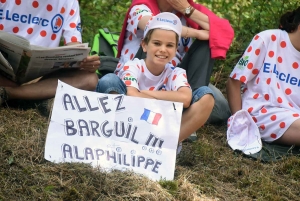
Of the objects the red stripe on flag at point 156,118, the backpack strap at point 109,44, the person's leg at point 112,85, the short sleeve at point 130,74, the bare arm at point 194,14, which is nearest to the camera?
the red stripe on flag at point 156,118

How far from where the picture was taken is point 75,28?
4840 mm

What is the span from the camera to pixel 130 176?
3814 millimetres

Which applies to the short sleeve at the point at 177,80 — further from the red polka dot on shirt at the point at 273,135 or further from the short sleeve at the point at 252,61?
the red polka dot on shirt at the point at 273,135

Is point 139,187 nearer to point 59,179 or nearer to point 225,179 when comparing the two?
point 59,179

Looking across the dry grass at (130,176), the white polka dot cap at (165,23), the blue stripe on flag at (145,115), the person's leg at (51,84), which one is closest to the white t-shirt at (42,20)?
the person's leg at (51,84)

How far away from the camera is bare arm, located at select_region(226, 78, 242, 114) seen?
4.98m

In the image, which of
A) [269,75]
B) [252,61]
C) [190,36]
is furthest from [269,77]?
[190,36]

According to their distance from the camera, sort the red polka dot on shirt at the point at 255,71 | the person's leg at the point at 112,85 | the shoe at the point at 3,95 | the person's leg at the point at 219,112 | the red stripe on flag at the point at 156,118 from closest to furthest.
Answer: the red stripe on flag at the point at 156,118
the person's leg at the point at 112,85
the shoe at the point at 3,95
the red polka dot on shirt at the point at 255,71
the person's leg at the point at 219,112

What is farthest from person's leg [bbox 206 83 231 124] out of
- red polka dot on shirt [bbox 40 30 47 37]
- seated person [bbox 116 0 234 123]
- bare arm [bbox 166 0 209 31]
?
red polka dot on shirt [bbox 40 30 47 37]

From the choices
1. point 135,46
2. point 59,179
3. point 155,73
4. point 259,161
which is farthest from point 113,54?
point 59,179

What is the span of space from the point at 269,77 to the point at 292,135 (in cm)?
47

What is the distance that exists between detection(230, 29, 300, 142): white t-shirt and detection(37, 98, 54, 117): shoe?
1.35m

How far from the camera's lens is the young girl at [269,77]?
191 inches

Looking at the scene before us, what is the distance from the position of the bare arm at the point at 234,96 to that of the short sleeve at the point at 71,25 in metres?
1.16
